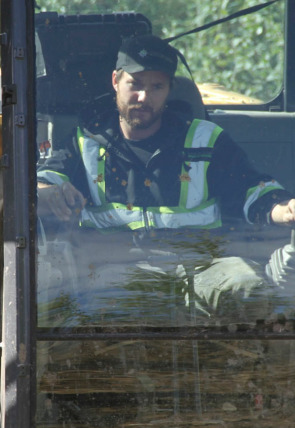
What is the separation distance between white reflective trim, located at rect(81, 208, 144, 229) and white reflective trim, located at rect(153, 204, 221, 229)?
66 mm

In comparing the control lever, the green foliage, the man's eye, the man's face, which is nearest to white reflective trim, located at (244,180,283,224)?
the control lever

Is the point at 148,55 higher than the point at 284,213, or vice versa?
the point at 148,55

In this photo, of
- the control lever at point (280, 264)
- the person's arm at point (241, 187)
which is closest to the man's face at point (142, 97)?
the person's arm at point (241, 187)

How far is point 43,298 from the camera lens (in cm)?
234

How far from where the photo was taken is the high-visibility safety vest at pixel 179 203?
2.30 m

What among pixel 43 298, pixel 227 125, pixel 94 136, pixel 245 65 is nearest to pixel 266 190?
pixel 227 125

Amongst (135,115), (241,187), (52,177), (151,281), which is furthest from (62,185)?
(241,187)

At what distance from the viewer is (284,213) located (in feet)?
7.51

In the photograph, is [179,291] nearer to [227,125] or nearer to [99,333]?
[99,333]

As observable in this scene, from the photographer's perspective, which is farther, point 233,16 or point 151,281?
point 151,281

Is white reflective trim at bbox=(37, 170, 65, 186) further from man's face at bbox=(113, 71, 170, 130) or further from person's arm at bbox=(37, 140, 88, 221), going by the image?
man's face at bbox=(113, 71, 170, 130)

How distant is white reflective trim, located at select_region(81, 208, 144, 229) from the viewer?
2324mm

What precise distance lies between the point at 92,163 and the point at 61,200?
165mm

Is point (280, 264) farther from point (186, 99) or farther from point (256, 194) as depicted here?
point (186, 99)
